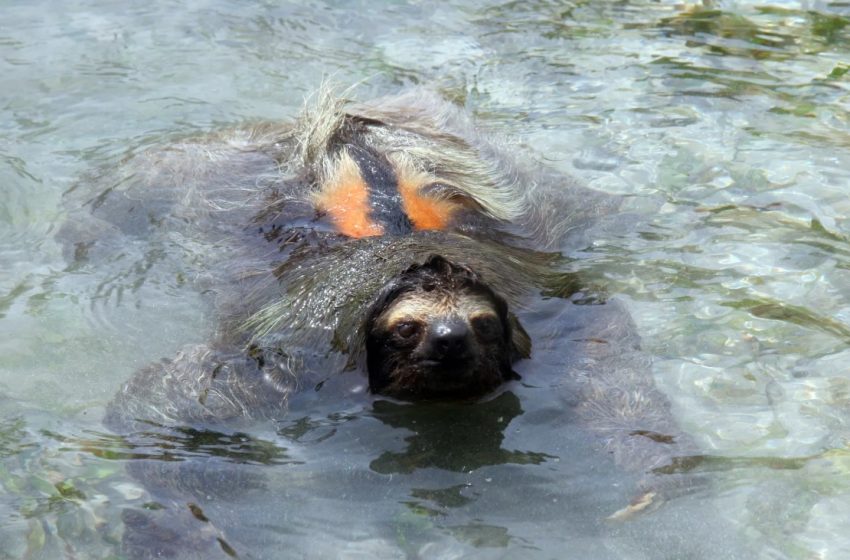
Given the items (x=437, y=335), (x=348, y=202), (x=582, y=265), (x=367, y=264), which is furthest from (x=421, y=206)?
(x=437, y=335)

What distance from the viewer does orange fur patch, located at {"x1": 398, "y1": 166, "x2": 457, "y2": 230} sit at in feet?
20.9

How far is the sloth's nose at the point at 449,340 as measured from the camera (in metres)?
4.96

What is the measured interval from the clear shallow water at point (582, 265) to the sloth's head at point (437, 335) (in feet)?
0.70

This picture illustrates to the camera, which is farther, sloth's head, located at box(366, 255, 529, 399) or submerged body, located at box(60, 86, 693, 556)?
submerged body, located at box(60, 86, 693, 556)

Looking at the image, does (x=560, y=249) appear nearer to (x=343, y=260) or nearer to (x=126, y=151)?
(x=343, y=260)

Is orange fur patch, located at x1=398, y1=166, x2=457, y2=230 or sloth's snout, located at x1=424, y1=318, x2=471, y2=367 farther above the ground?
orange fur patch, located at x1=398, y1=166, x2=457, y2=230

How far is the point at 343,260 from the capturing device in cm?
593

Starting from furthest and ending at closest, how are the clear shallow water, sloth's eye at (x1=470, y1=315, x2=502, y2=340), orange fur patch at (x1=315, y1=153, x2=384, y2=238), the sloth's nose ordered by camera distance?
orange fur patch at (x1=315, y1=153, x2=384, y2=238) → sloth's eye at (x1=470, y1=315, x2=502, y2=340) → the sloth's nose → the clear shallow water

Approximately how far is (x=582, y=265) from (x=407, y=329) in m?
2.01

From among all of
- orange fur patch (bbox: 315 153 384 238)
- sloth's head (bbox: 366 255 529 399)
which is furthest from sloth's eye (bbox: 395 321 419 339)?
orange fur patch (bbox: 315 153 384 238)

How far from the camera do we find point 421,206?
6.48 m

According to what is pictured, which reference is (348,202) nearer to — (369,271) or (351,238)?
(351,238)

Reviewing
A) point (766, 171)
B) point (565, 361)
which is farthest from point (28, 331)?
point (766, 171)

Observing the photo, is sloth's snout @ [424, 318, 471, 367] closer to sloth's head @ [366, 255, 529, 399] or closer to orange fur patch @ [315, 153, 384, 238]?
sloth's head @ [366, 255, 529, 399]
